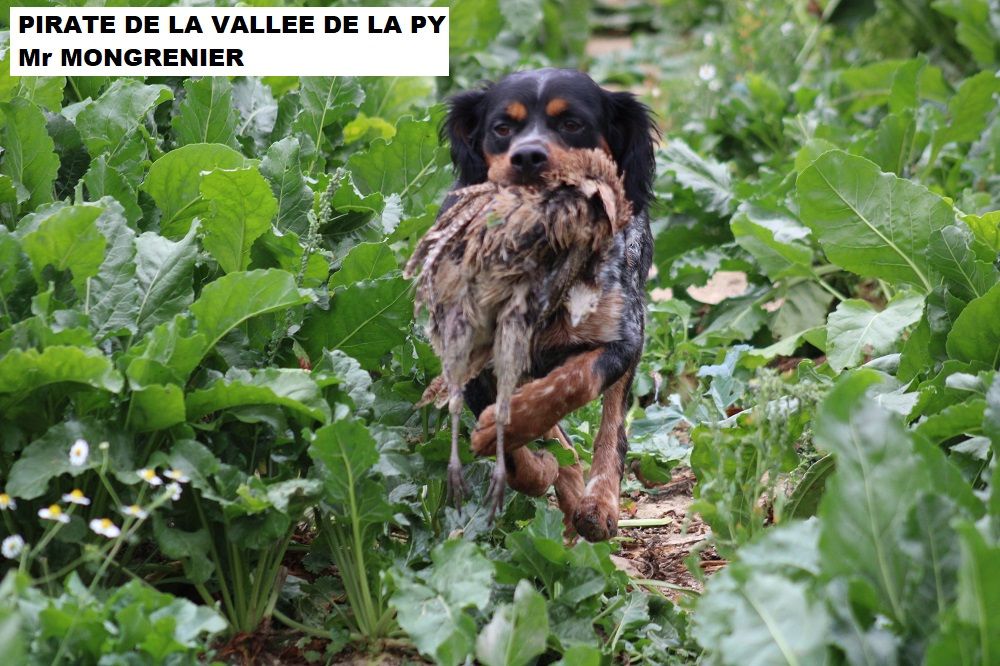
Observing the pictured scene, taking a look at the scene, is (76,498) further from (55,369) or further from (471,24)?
(471,24)

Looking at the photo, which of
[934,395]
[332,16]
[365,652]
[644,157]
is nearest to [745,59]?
[332,16]

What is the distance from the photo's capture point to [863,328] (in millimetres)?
4844

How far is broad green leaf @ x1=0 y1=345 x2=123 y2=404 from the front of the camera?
10.4 ft

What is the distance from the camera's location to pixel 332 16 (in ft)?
19.7

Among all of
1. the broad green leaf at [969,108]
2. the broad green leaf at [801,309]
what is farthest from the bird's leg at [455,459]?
the broad green leaf at [969,108]

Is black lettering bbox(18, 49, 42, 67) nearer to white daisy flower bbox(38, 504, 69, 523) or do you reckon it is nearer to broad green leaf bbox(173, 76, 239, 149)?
broad green leaf bbox(173, 76, 239, 149)

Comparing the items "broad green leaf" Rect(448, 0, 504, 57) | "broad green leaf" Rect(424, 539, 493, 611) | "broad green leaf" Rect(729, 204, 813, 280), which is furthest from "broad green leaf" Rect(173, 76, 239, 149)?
"broad green leaf" Rect(729, 204, 813, 280)

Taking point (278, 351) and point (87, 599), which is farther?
point (278, 351)

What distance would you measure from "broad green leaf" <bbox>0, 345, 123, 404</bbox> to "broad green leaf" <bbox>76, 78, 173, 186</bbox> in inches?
46.5

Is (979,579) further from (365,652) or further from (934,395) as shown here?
(365,652)

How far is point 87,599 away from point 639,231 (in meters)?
2.16

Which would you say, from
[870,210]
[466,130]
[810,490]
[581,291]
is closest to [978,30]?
[870,210]

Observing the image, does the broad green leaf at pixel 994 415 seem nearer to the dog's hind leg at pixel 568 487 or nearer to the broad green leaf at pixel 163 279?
the dog's hind leg at pixel 568 487

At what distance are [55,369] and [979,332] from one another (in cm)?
249
